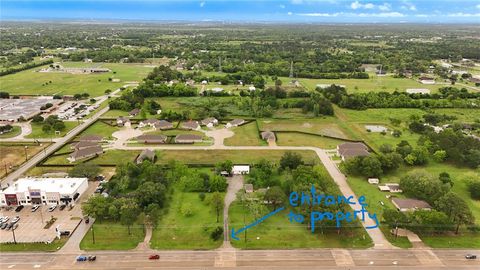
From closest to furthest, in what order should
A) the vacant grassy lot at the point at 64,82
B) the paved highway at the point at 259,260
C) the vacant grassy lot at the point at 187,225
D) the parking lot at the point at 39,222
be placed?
the paved highway at the point at 259,260 → the vacant grassy lot at the point at 187,225 → the parking lot at the point at 39,222 → the vacant grassy lot at the point at 64,82

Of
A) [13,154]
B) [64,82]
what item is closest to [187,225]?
[13,154]

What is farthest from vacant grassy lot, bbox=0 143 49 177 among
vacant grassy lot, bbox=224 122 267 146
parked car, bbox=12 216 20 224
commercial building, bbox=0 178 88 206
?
vacant grassy lot, bbox=224 122 267 146

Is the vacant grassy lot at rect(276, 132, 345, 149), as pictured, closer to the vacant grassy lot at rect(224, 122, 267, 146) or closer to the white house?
the vacant grassy lot at rect(224, 122, 267, 146)

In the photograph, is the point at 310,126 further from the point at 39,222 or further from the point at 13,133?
the point at 13,133

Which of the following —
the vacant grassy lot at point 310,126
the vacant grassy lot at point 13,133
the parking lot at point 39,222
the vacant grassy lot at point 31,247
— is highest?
the vacant grassy lot at point 310,126

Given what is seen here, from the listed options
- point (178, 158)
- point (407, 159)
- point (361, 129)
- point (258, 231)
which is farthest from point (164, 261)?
point (361, 129)

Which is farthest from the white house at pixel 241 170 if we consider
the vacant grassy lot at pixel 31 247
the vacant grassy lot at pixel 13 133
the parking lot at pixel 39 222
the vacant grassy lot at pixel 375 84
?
the vacant grassy lot at pixel 375 84

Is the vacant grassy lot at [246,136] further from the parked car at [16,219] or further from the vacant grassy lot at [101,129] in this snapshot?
the parked car at [16,219]
